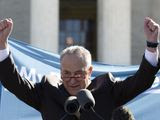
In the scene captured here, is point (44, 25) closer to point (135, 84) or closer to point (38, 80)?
point (38, 80)

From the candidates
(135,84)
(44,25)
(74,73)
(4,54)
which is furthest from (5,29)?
(44,25)

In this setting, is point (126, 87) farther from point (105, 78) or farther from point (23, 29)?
point (23, 29)

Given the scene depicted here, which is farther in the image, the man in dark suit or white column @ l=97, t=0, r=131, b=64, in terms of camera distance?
white column @ l=97, t=0, r=131, b=64

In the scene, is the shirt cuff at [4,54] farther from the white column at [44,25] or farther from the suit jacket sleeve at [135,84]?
the white column at [44,25]

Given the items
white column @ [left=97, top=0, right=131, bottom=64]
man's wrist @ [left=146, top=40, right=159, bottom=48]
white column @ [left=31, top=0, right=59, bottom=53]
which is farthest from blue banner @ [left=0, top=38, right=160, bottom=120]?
white column @ [left=97, top=0, right=131, bottom=64]

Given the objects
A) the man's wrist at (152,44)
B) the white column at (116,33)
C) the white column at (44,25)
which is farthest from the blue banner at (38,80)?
the white column at (116,33)

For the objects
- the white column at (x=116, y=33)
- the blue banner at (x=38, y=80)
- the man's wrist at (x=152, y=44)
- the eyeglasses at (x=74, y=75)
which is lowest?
the white column at (x=116, y=33)

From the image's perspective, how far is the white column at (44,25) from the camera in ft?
60.8

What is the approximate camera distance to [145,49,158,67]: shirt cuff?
10.5 feet

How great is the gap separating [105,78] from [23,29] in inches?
727

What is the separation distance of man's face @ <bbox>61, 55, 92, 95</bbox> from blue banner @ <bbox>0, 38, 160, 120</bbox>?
233 centimetres

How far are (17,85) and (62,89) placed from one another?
26 cm

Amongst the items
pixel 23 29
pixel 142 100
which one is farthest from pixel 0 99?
pixel 23 29

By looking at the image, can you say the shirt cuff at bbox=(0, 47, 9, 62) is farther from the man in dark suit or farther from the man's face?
the man's face
